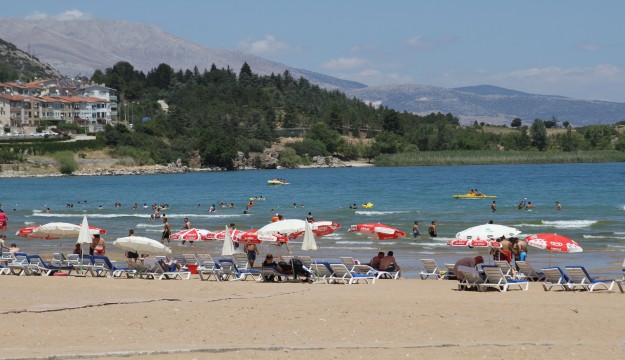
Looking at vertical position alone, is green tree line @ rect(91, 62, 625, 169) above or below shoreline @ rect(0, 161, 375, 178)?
above

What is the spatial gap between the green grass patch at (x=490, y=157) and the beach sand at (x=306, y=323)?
143855 mm

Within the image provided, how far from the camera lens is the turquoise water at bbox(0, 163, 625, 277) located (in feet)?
112

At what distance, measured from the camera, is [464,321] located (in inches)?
599

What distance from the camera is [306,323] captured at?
49.0ft

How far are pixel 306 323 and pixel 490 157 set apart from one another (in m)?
151

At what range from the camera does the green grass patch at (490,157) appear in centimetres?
15962

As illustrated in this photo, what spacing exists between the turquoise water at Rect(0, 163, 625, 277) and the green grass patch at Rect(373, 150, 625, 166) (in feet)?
186

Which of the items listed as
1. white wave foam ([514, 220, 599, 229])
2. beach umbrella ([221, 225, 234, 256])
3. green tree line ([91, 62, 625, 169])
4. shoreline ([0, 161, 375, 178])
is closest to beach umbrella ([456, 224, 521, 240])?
beach umbrella ([221, 225, 234, 256])

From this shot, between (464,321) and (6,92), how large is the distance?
167851mm

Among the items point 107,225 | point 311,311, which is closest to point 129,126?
point 107,225

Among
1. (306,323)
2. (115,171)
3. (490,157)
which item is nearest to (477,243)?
(306,323)

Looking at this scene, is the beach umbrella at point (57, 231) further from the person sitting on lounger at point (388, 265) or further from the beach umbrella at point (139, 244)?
the person sitting on lounger at point (388, 265)

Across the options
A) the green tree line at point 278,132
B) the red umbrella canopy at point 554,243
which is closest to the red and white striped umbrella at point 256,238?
the red umbrella canopy at point 554,243

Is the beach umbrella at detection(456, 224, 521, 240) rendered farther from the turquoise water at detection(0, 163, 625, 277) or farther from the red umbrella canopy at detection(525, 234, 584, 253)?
the turquoise water at detection(0, 163, 625, 277)
